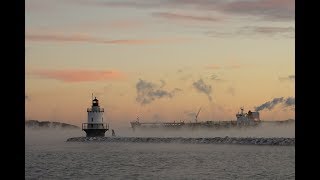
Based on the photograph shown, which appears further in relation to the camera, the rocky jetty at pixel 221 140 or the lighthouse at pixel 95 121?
the rocky jetty at pixel 221 140

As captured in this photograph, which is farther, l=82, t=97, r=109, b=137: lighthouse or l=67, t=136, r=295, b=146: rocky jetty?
l=67, t=136, r=295, b=146: rocky jetty

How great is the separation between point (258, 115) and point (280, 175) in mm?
97825

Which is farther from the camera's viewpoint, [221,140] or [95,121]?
[221,140]

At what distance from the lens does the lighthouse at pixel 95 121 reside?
80125mm

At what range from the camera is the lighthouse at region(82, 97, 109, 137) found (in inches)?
3155

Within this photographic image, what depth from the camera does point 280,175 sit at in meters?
48.1

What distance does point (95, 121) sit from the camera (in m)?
81.6
